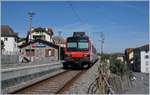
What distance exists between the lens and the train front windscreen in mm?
28992

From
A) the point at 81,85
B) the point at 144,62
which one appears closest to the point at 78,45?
the point at 81,85

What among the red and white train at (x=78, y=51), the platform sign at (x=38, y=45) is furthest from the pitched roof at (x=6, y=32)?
the red and white train at (x=78, y=51)

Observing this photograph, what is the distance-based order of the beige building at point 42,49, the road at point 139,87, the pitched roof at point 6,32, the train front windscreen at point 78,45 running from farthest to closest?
1. the pitched roof at point 6,32
2. the beige building at point 42,49
3. the road at point 139,87
4. the train front windscreen at point 78,45

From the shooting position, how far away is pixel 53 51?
6222 cm

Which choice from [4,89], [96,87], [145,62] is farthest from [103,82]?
[145,62]

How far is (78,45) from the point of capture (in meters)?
29.1

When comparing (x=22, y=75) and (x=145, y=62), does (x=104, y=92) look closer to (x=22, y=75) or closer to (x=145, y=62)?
(x=22, y=75)

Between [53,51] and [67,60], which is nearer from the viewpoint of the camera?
[67,60]

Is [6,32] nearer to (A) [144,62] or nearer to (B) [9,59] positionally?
(B) [9,59]

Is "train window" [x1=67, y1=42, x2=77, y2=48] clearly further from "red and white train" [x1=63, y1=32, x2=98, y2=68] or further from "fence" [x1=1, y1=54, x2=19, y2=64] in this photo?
"fence" [x1=1, y1=54, x2=19, y2=64]

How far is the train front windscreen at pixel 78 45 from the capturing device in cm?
2899

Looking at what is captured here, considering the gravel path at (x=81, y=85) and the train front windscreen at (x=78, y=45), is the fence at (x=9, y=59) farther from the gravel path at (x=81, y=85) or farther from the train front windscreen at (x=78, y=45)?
the gravel path at (x=81, y=85)

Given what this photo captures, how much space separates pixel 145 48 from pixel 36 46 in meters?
57.9

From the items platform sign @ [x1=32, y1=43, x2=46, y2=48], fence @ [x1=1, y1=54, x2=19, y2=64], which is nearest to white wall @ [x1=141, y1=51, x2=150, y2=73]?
platform sign @ [x1=32, y1=43, x2=46, y2=48]
